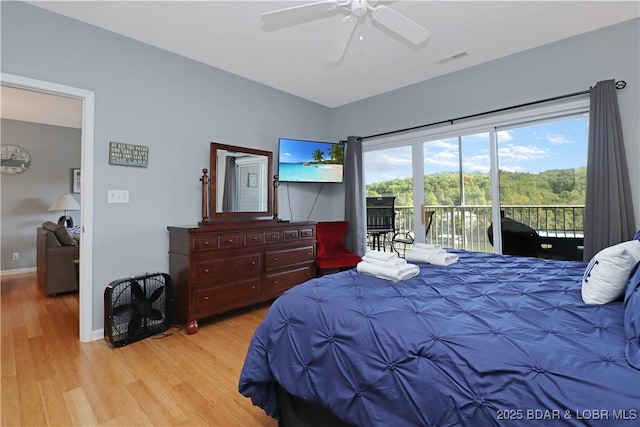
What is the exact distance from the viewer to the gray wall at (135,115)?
2.39 metres

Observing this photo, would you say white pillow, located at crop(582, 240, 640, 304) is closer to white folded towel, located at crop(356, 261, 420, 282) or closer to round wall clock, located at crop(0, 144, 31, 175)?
white folded towel, located at crop(356, 261, 420, 282)

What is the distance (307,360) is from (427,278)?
88 centimetres

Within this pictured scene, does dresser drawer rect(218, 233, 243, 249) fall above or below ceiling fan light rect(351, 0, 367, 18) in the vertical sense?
below

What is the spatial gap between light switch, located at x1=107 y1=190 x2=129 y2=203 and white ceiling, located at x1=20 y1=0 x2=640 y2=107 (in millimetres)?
1456

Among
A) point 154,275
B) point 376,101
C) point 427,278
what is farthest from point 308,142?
point 427,278

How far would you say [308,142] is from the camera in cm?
416

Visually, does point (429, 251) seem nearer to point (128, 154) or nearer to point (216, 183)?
point (216, 183)

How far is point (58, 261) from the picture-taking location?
147 inches

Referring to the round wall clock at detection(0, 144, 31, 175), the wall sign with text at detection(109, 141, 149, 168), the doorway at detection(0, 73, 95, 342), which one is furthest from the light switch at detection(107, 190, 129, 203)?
the round wall clock at detection(0, 144, 31, 175)

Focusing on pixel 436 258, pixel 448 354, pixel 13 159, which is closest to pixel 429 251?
pixel 436 258

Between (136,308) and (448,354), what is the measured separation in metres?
2.60

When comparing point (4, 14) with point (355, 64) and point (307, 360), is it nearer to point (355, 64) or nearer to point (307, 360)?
point (355, 64)

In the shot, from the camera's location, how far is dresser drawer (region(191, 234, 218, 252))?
272 cm

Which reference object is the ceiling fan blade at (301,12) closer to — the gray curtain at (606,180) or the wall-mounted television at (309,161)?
the wall-mounted television at (309,161)
